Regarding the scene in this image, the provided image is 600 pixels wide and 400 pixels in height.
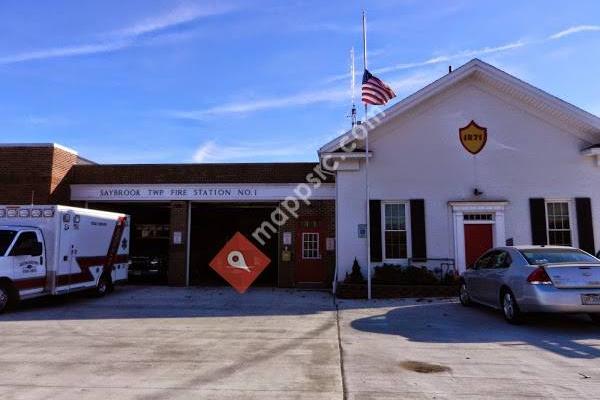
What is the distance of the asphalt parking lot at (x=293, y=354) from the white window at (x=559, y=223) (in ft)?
18.4

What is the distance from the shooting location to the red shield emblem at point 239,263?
17.8 meters

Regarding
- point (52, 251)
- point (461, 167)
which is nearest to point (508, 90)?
point (461, 167)

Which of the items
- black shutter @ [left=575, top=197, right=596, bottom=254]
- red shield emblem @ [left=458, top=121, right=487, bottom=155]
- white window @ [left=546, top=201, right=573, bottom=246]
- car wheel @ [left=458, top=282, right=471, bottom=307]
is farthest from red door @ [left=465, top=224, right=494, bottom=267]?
car wheel @ [left=458, top=282, right=471, bottom=307]

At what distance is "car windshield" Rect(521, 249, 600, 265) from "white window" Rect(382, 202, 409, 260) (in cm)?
624

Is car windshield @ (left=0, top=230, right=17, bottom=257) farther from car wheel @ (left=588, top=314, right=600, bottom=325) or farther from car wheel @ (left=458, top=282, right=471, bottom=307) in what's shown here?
car wheel @ (left=588, top=314, right=600, bottom=325)

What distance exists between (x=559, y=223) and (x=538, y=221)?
0.78 meters

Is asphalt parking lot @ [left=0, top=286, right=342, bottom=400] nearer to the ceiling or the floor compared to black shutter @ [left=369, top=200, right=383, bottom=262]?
nearer to the floor

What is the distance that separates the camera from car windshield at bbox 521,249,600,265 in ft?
31.5

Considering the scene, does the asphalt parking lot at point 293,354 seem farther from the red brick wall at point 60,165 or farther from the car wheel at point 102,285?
the red brick wall at point 60,165

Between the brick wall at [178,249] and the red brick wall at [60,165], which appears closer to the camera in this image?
the red brick wall at [60,165]

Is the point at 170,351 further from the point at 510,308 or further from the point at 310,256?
the point at 310,256

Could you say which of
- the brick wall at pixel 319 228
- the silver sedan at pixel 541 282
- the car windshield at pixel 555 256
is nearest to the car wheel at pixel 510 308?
the silver sedan at pixel 541 282

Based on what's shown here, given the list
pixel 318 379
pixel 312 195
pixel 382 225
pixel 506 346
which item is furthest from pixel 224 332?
pixel 312 195

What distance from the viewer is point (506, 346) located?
7.92 metres
